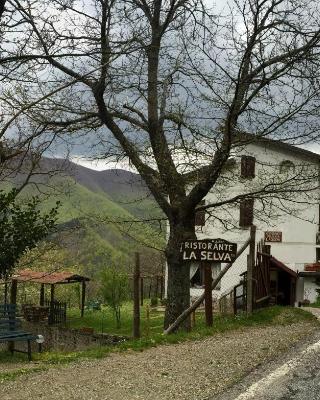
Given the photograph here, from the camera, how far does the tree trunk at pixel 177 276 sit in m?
12.5

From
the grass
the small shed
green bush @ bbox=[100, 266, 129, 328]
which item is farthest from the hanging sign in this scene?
the grass

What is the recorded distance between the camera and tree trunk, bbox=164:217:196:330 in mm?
12500

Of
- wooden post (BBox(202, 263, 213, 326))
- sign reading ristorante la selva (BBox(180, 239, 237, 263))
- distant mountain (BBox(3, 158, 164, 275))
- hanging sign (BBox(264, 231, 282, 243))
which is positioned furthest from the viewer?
hanging sign (BBox(264, 231, 282, 243))

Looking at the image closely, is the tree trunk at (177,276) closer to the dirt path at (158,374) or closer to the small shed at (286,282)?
the dirt path at (158,374)

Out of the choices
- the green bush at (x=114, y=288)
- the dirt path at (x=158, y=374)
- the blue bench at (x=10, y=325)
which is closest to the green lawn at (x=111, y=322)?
the green bush at (x=114, y=288)

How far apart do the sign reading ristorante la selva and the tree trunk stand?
7.33ft

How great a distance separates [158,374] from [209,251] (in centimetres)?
400

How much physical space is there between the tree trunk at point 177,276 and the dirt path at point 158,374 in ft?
12.7

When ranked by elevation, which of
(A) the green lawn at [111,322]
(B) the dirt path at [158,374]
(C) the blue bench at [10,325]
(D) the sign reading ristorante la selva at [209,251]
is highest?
(D) the sign reading ristorante la selva at [209,251]

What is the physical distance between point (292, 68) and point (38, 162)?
838cm

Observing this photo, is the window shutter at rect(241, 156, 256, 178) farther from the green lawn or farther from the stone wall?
the green lawn

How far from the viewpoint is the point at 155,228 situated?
48.8ft

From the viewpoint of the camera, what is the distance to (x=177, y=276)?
1255cm

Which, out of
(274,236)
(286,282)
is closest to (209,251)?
(274,236)
